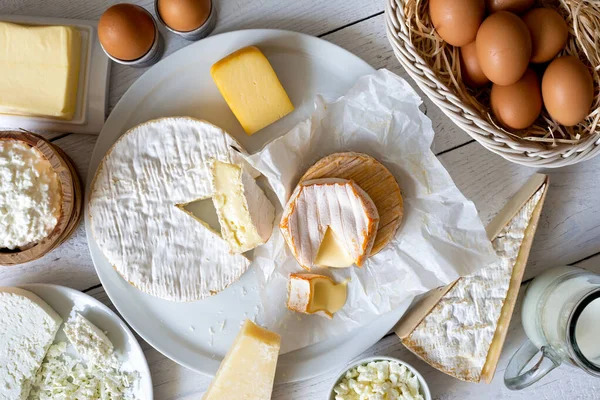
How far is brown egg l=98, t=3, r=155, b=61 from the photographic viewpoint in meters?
1.10

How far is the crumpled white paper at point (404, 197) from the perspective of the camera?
118cm

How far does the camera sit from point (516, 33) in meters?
0.99

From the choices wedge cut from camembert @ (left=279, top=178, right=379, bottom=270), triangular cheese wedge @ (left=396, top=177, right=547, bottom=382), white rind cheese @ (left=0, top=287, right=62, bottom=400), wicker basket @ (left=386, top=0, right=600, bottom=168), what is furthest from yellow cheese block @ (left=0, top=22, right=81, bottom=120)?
triangular cheese wedge @ (left=396, top=177, right=547, bottom=382)

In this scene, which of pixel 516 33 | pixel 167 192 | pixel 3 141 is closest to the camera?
pixel 516 33

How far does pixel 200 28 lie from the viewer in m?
1.16

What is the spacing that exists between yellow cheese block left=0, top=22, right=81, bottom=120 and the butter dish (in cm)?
5

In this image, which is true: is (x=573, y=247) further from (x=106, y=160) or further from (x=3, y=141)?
(x=3, y=141)

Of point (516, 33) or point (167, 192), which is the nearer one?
point (516, 33)

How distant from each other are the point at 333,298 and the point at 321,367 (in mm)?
176

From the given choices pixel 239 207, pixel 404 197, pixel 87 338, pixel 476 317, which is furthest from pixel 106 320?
pixel 476 317

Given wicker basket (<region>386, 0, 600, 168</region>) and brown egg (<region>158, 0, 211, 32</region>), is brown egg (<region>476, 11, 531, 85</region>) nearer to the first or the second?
wicker basket (<region>386, 0, 600, 168</region>)

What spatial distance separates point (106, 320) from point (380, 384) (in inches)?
26.2

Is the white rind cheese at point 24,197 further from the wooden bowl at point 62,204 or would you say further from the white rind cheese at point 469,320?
the white rind cheese at point 469,320

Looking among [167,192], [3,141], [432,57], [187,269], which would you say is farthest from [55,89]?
[432,57]
